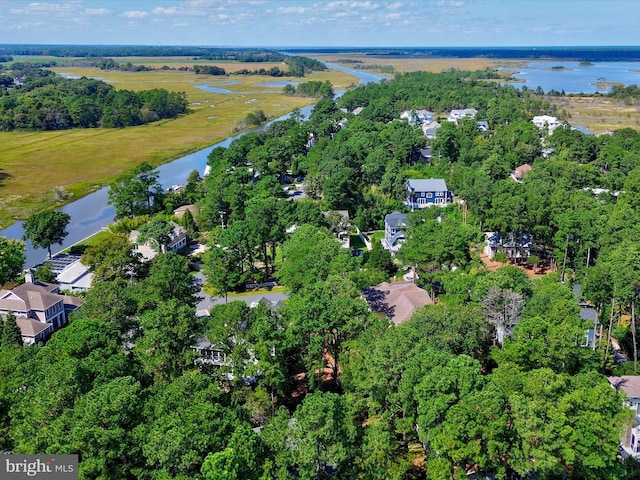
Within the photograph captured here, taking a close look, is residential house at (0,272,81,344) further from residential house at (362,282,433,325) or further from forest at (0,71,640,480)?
residential house at (362,282,433,325)

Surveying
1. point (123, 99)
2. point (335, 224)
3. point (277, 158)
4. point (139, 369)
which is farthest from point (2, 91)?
point (139, 369)

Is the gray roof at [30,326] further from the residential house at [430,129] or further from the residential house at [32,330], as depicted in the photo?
the residential house at [430,129]

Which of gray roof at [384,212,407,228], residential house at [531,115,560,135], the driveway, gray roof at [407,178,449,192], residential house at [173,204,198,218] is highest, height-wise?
residential house at [531,115,560,135]

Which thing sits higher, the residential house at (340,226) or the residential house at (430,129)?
the residential house at (430,129)

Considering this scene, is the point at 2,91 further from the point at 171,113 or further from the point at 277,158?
the point at 277,158

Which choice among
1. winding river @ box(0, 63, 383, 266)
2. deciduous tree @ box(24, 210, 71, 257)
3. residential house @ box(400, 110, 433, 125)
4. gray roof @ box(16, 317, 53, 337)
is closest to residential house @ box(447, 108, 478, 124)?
residential house @ box(400, 110, 433, 125)

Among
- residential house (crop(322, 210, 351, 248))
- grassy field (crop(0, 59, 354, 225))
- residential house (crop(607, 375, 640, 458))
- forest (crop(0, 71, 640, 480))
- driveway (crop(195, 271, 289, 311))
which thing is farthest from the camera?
grassy field (crop(0, 59, 354, 225))

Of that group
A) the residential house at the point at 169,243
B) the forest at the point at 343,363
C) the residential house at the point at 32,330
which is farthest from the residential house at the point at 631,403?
the residential house at the point at 169,243

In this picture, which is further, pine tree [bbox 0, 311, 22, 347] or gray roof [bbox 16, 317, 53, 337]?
gray roof [bbox 16, 317, 53, 337]
